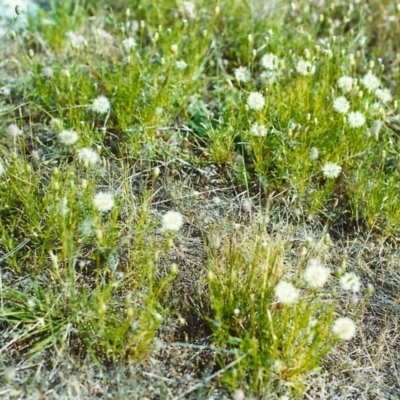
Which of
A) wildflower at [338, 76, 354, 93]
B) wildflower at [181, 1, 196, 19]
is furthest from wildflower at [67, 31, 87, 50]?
wildflower at [338, 76, 354, 93]

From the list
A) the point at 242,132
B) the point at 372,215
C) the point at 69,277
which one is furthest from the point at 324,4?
the point at 69,277

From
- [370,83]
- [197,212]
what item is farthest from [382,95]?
[197,212]

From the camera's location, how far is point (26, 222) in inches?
106

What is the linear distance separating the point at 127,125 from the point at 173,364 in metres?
1.22

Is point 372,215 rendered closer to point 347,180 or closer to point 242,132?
point 347,180

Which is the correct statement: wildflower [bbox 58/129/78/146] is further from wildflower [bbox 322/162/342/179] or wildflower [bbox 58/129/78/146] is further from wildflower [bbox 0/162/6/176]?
wildflower [bbox 322/162/342/179]

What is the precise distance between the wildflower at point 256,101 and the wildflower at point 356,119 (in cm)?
38

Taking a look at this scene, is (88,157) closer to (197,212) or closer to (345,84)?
(197,212)

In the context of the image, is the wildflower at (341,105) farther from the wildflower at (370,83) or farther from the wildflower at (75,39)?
the wildflower at (75,39)

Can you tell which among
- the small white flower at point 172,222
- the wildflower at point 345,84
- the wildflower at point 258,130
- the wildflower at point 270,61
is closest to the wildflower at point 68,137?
the small white flower at point 172,222

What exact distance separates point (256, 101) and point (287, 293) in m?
1.04

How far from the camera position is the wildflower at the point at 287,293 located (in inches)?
88.0

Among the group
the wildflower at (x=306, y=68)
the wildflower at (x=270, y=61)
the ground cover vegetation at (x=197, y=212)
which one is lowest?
the ground cover vegetation at (x=197, y=212)

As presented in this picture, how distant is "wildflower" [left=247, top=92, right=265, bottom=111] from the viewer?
→ 2975mm
